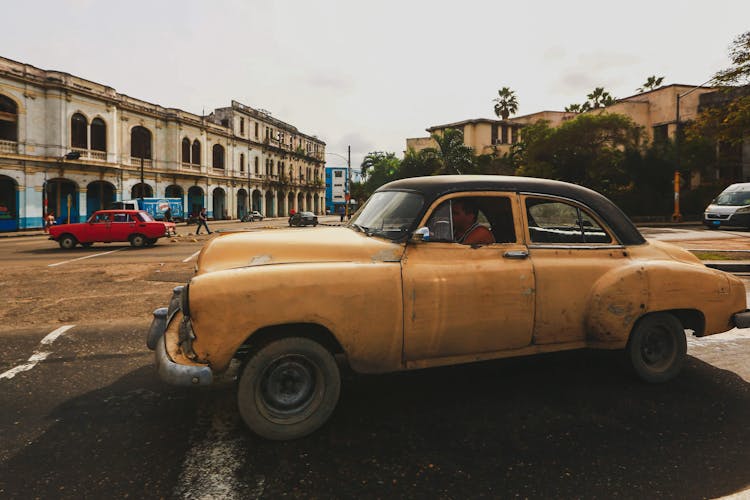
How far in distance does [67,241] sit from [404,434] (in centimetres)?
1868

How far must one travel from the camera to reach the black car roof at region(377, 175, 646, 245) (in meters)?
3.52

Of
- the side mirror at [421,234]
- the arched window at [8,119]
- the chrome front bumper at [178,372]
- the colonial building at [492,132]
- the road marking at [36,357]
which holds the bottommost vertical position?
the road marking at [36,357]

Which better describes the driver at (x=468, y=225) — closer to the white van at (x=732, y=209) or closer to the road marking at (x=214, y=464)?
the road marking at (x=214, y=464)

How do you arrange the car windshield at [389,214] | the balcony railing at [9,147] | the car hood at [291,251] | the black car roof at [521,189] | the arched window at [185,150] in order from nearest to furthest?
the car hood at [291,251] → the car windshield at [389,214] → the black car roof at [521,189] → the balcony railing at [9,147] → the arched window at [185,150]

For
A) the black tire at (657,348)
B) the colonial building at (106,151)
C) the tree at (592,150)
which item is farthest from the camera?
the tree at (592,150)

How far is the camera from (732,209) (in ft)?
69.3

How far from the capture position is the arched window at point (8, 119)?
29812 millimetres

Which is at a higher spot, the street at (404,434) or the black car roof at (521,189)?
the black car roof at (521,189)

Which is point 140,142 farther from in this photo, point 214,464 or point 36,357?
point 214,464

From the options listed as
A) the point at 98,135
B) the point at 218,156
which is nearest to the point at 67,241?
the point at 98,135

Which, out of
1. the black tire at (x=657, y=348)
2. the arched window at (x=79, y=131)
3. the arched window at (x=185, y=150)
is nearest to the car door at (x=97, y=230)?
the black tire at (x=657, y=348)

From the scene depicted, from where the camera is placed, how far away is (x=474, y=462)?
2.71 meters

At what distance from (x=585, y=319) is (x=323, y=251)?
2176mm

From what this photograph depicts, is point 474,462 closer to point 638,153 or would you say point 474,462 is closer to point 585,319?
point 585,319
